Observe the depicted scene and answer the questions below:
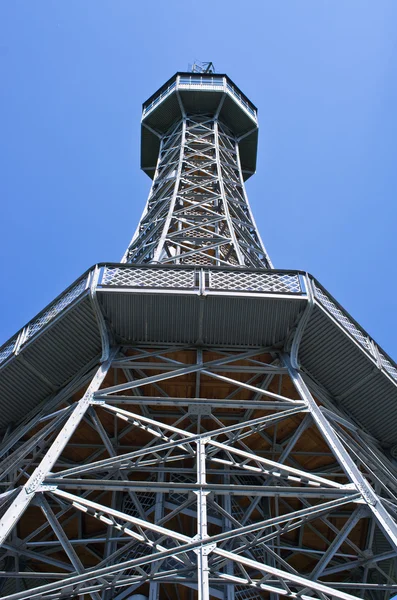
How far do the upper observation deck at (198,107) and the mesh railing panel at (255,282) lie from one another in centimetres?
2188

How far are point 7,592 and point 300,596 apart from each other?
7397 millimetres

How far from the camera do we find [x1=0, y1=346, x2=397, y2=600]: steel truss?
965cm

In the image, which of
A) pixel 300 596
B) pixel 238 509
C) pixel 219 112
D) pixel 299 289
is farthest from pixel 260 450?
pixel 219 112

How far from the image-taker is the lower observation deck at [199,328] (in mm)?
13242

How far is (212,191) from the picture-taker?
2569 centimetres

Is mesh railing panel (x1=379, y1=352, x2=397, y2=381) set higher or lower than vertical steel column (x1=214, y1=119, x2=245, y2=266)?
lower

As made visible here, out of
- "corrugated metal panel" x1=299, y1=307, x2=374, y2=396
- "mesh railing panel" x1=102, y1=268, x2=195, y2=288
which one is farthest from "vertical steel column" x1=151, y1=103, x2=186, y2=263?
"corrugated metal panel" x1=299, y1=307, x2=374, y2=396

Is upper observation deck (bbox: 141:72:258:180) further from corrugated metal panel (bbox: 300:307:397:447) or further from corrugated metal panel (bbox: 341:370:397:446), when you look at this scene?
corrugated metal panel (bbox: 341:370:397:446)

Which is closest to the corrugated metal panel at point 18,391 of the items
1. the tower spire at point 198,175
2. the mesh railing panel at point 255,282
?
the mesh railing panel at point 255,282

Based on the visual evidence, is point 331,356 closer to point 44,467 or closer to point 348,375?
point 348,375

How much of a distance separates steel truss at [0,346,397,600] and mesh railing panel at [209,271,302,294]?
1.38m

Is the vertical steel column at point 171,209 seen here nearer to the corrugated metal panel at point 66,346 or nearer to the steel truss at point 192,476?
the corrugated metal panel at point 66,346

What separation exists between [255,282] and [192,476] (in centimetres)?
429

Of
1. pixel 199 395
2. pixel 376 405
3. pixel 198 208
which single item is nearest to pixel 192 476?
pixel 199 395
